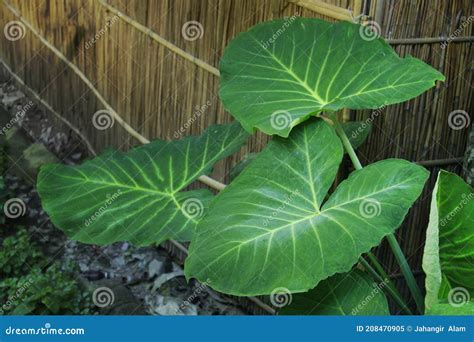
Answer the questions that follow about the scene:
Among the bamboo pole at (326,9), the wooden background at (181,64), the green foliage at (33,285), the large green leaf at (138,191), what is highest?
the bamboo pole at (326,9)

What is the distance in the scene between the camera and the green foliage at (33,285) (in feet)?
10.6

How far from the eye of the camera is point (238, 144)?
2.66 metres

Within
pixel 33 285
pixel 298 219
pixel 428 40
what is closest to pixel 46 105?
pixel 33 285

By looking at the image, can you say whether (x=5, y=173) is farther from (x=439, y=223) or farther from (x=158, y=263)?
(x=439, y=223)

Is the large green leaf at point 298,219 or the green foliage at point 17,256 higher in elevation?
the large green leaf at point 298,219

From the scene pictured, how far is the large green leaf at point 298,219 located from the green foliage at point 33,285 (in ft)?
3.99

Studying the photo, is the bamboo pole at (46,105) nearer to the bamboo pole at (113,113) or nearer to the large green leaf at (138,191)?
the bamboo pole at (113,113)

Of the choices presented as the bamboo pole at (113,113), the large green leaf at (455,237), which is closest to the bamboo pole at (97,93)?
the bamboo pole at (113,113)

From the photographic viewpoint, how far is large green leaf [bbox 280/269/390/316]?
2.26m

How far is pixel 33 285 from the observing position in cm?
329

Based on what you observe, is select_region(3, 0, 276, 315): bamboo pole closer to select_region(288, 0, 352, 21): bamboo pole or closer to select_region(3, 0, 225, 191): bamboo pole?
select_region(3, 0, 225, 191): bamboo pole

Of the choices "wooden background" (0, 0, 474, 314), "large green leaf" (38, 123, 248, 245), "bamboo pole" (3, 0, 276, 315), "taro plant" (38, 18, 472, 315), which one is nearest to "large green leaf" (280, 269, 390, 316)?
"taro plant" (38, 18, 472, 315)

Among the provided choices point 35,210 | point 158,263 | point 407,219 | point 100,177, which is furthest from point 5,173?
point 407,219

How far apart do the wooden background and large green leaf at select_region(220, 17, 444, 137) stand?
158mm
